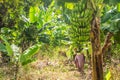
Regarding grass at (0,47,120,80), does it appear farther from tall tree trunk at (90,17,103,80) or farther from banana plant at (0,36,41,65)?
tall tree trunk at (90,17,103,80)

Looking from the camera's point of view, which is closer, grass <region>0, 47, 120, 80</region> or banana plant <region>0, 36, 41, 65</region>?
banana plant <region>0, 36, 41, 65</region>

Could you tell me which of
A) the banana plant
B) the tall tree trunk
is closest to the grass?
the banana plant

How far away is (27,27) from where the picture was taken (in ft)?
27.0

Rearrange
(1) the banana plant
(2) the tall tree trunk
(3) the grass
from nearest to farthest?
(2) the tall tree trunk < (1) the banana plant < (3) the grass

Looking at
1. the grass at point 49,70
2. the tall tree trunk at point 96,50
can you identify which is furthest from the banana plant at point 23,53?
the tall tree trunk at point 96,50

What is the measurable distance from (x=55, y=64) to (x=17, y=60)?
10.1ft

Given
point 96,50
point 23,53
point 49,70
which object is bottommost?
point 49,70

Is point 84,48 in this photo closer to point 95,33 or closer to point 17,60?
point 17,60

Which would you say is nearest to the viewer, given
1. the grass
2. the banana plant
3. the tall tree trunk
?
the tall tree trunk

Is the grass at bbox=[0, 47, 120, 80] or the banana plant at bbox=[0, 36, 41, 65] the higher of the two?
the banana plant at bbox=[0, 36, 41, 65]

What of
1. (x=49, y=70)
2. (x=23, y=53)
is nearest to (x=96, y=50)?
(x=23, y=53)

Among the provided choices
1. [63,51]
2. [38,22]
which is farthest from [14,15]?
[63,51]

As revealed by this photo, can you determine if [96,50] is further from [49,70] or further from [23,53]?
[49,70]

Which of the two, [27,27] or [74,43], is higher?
[27,27]
